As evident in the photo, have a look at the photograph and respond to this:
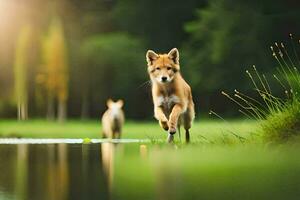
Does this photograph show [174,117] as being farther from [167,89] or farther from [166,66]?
[166,66]

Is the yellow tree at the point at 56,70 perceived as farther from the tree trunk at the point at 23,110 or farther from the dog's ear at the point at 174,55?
the dog's ear at the point at 174,55

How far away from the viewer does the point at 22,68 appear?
676 centimetres

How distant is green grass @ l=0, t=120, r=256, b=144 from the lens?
18.8 feet

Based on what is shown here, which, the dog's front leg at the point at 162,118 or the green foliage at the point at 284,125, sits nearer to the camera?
the green foliage at the point at 284,125

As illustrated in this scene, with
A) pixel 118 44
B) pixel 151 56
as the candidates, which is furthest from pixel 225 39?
pixel 151 56

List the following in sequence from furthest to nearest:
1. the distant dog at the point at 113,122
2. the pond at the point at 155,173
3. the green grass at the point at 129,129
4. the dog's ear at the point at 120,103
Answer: the dog's ear at the point at 120,103
the distant dog at the point at 113,122
the green grass at the point at 129,129
the pond at the point at 155,173

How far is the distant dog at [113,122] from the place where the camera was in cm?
642

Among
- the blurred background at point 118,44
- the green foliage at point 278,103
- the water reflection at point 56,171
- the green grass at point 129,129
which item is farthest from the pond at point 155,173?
the blurred background at point 118,44

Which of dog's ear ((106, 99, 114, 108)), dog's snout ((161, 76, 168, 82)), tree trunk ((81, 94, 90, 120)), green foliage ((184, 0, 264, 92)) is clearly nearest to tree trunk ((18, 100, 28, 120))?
tree trunk ((81, 94, 90, 120))

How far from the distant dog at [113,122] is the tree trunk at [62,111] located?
0.38 meters

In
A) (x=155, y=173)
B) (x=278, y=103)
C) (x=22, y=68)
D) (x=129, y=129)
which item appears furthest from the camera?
(x=22, y=68)

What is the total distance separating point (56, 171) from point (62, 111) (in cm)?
169

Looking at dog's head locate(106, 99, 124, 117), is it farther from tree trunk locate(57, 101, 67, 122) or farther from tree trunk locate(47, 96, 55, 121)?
tree trunk locate(47, 96, 55, 121)

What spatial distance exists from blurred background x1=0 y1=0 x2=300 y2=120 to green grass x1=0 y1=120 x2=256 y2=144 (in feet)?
0.26
